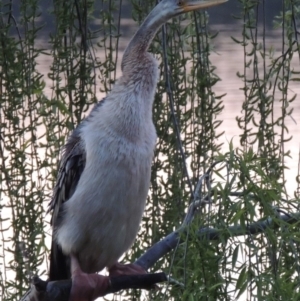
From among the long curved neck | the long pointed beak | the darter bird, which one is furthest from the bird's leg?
the long pointed beak

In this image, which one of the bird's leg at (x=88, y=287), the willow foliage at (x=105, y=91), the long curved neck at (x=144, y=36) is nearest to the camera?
the bird's leg at (x=88, y=287)

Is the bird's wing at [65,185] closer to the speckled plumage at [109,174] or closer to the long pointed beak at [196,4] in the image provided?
the speckled plumage at [109,174]

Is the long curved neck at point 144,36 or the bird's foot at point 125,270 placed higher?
the long curved neck at point 144,36

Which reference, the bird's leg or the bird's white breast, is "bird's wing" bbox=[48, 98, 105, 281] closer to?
the bird's white breast

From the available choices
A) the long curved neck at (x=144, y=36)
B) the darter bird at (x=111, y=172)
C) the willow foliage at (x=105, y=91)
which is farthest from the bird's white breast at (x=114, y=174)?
the willow foliage at (x=105, y=91)

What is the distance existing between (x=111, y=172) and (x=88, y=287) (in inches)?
12.9

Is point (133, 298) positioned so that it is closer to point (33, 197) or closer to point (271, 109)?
point (33, 197)

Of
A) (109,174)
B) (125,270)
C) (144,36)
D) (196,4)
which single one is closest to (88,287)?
(125,270)

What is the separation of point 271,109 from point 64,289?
97 cm

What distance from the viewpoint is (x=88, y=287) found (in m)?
2.69

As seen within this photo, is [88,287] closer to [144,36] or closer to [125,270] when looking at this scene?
[125,270]

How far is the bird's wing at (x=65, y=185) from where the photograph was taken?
2.87 m

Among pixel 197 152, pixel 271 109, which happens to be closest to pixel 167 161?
pixel 197 152

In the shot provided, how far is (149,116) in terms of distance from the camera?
281 cm
